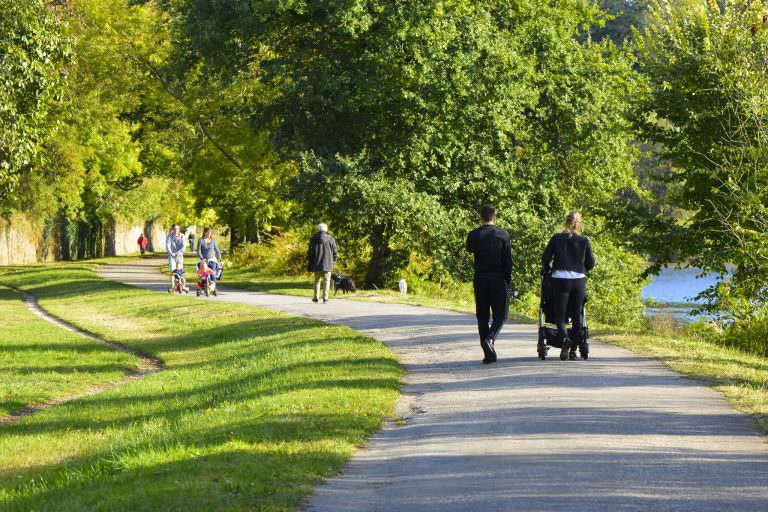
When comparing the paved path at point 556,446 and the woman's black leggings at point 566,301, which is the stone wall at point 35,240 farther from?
the paved path at point 556,446

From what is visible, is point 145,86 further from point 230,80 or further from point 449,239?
point 449,239

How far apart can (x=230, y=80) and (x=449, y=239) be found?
1332 centimetres

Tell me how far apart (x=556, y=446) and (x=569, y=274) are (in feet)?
19.6

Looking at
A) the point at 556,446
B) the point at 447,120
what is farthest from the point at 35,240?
the point at 556,446

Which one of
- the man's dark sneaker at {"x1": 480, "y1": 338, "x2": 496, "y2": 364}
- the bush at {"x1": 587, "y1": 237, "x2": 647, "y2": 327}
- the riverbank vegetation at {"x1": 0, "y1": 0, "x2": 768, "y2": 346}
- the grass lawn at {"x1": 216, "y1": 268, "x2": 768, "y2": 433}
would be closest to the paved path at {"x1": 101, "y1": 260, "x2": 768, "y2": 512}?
the man's dark sneaker at {"x1": 480, "y1": 338, "x2": 496, "y2": 364}

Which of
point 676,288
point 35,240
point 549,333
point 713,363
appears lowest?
point 713,363

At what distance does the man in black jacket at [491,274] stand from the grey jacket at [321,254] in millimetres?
14130

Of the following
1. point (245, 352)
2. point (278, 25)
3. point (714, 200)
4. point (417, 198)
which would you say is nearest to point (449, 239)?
point (417, 198)

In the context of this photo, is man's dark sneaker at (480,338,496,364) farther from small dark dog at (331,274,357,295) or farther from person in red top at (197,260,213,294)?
person in red top at (197,260,213,294)

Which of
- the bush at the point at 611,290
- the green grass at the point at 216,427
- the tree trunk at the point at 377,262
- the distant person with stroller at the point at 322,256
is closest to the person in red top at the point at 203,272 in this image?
the distant person with stroller at the point at 322,256

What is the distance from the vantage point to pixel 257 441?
9414 mm

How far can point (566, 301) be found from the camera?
1437 centimetres

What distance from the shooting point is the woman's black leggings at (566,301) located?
14.3 meters

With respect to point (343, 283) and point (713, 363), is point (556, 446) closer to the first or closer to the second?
point (713, 363)
